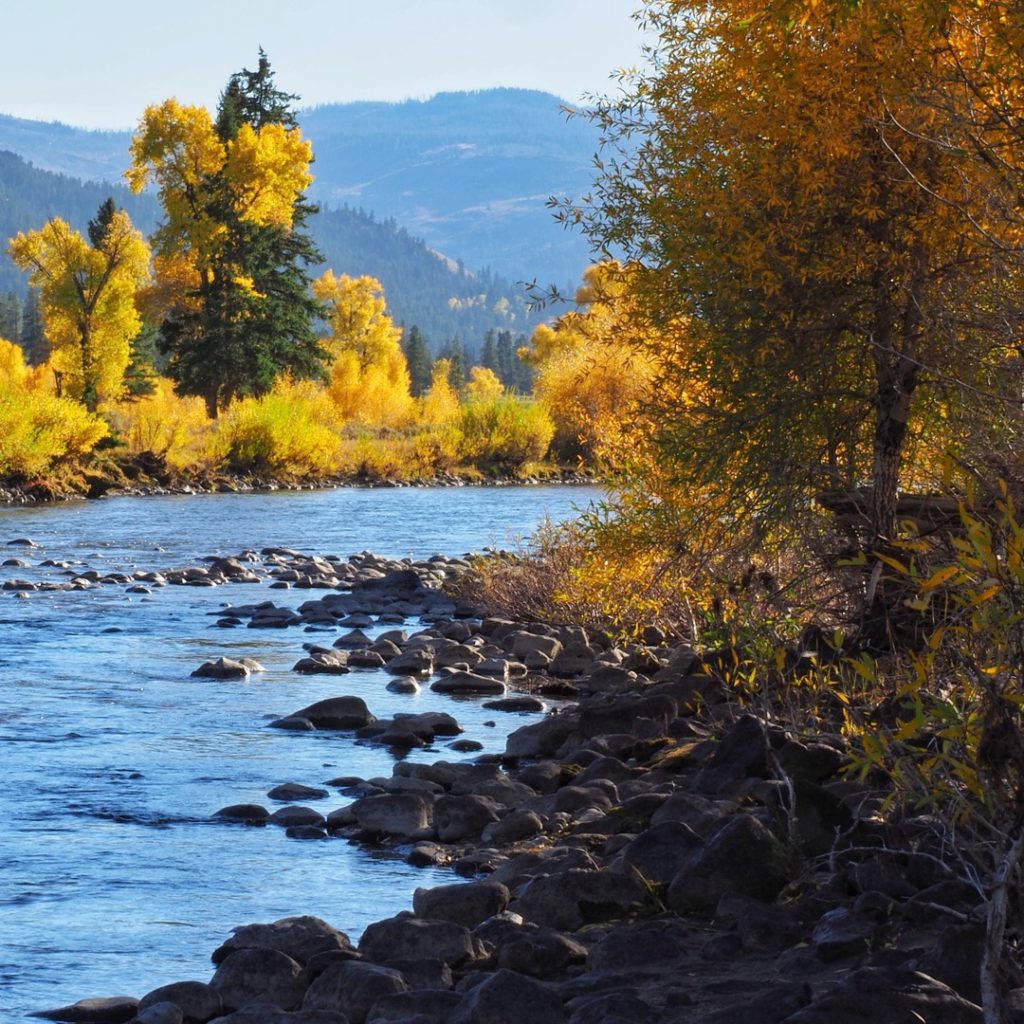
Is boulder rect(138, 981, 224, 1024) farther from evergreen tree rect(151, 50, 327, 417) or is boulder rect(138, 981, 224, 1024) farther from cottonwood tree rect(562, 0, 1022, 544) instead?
evergreen tree rect(151, 50, 327, 417)

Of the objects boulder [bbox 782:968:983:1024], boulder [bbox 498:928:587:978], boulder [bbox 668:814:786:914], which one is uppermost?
boulder [bbox 782:968:983:1024]

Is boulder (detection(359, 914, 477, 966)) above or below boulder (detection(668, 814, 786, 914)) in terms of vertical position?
below

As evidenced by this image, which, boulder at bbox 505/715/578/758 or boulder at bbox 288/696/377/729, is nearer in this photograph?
boulder at bbox 505/715/578/758

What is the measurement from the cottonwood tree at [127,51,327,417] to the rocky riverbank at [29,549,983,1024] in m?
41.7

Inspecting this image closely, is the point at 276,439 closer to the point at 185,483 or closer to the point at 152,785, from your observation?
the point at 185,483

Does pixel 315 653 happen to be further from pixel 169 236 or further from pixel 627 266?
pixel 169 236

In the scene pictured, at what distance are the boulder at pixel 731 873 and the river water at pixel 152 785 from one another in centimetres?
150

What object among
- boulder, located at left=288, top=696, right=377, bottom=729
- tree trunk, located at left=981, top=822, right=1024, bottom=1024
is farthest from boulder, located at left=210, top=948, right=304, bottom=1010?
boulder, located at left=288, top=696, right=377, bottom=729

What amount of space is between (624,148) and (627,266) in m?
1.00

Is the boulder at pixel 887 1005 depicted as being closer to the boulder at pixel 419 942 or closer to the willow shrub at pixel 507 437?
the boulder at pixel 419 942

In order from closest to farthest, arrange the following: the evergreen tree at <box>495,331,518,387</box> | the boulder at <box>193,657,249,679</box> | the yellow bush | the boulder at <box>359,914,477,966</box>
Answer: the boulder at <box>359,914,477,966</box> < the boulder at <box>193,657,249,679</box> < the yellow bush < the evergreen tree at <box>495,331,518,387</box>

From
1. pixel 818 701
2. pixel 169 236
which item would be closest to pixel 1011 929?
pixel 818 701

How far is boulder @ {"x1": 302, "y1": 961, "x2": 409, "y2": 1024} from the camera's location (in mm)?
5414

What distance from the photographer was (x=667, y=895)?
253 inches
